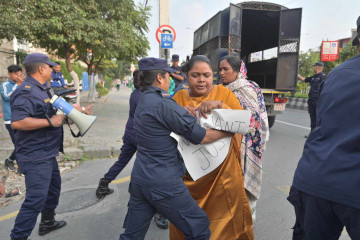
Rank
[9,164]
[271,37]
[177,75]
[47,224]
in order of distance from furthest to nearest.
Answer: [271,37]
[177,75]
[9,164]
[47,224]

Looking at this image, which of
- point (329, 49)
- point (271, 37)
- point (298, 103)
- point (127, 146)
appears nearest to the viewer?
point (127, 146)

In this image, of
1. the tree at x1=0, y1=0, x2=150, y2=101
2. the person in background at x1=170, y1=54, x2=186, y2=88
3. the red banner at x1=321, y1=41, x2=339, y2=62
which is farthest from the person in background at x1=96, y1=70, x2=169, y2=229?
the red banner at x1=321, y1=41, x2=339, y2=62

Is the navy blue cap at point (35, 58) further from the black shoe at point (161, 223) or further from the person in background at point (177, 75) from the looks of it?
the person in background at point (177, 75)

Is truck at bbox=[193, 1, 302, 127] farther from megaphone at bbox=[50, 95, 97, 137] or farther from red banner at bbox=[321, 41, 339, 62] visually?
red banner at bbox=[321, 41, 339, 62]

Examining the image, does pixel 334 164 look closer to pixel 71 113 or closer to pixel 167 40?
pixel 71 113

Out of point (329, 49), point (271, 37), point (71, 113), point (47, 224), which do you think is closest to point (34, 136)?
point (71, 113)

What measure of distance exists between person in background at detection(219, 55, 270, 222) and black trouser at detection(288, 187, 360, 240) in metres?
0.98

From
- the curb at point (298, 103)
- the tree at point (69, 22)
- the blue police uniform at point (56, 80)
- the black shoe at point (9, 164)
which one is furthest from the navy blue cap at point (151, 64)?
the curb at point (298, 103)

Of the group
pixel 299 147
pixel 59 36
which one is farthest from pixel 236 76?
pixel 59 36

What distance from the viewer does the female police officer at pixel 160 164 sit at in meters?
1.66

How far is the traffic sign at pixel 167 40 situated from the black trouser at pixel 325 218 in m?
7.13

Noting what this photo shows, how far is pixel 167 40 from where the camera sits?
26.5 feet

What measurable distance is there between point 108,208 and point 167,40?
601 centimetres

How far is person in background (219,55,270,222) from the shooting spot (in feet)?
8.07
